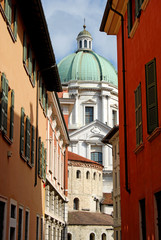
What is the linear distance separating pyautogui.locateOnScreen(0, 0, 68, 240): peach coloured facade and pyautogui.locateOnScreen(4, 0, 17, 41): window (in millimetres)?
84

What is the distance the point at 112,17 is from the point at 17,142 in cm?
572

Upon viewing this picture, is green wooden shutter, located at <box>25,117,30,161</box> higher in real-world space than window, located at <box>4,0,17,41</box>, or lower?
lower

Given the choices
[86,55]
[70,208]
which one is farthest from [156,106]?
[86,55]

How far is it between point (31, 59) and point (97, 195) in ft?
163

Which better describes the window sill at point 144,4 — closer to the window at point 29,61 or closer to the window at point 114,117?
the window at point 29,61

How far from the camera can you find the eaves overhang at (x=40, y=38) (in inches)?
619

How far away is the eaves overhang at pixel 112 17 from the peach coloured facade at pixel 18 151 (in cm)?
220

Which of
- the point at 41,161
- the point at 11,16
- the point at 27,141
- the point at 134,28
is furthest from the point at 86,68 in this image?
the point at 11,16

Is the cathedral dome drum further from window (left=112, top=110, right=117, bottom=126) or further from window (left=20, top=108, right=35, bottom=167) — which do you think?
window (left=20, top=108, right=35, bottom=167)

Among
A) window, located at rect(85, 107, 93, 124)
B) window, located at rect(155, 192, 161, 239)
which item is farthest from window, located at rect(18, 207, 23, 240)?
window, located at rect(85, 107, 93, 124)

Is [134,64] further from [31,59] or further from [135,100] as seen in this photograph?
[31,59]

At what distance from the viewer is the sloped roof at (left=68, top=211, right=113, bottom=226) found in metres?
57.7

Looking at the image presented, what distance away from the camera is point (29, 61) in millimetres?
18125

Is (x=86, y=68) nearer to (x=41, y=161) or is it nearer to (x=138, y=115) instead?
(x=41, y=161)
